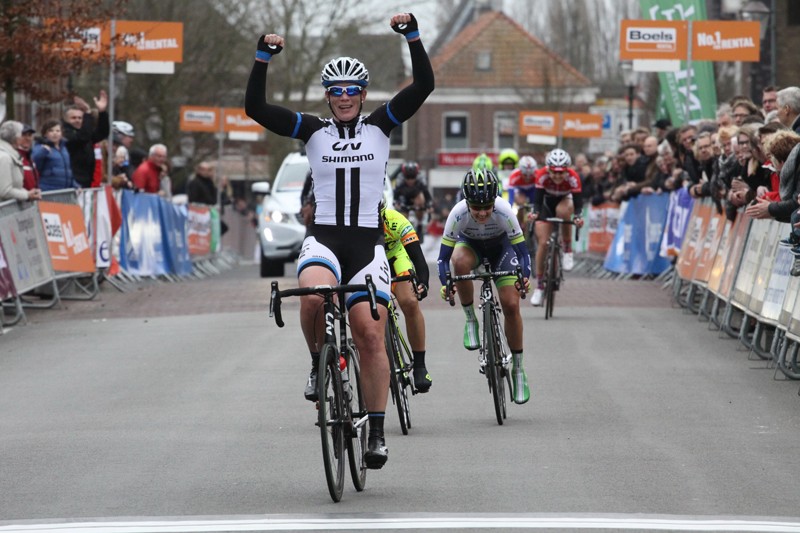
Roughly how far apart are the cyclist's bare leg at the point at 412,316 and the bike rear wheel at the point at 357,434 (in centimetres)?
256

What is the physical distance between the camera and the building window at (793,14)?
41875 millimetres

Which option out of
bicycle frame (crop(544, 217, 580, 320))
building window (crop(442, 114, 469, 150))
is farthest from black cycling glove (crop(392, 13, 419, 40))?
building window (crop(442, 114, 469, 150))

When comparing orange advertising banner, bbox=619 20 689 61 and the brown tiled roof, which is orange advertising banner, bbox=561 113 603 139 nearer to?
orange advertising banner, bbox=619 20 689 61

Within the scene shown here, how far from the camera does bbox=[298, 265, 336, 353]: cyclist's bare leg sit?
816 centimetres

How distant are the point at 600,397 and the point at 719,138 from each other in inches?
266

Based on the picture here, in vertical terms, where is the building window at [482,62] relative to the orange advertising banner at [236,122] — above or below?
above

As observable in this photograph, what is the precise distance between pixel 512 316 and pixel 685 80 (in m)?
17.1

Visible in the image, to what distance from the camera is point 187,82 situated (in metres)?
48.5

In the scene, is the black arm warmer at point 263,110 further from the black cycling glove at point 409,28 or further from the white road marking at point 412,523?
the white road marking at point 412,523

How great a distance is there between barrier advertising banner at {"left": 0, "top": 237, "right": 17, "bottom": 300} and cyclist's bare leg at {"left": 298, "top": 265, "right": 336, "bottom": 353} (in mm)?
8857

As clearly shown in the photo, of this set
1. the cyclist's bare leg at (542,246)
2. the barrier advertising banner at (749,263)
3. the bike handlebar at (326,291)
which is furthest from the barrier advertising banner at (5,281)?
the bike handlebar at (326,291)

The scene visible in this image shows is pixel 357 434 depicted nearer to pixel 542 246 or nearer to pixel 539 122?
pixel 542 246

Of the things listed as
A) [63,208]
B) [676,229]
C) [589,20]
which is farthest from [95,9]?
[589,20]

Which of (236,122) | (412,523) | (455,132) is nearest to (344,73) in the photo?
(412,523)
